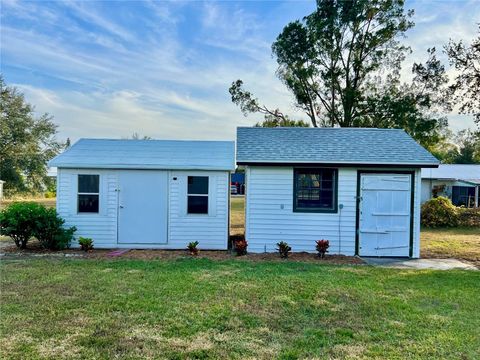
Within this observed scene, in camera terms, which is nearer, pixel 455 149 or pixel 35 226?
pixel 35 226

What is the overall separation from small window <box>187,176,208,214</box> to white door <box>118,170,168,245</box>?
65cm

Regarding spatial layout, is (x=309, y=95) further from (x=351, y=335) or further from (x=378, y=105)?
(x=351, y=335)

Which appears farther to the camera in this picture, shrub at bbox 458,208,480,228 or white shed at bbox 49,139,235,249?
shrub at bbox 458,208,480,228

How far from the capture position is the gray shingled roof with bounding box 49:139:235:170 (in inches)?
365

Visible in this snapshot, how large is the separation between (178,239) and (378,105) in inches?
579

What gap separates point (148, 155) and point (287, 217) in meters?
4.21

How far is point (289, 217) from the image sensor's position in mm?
9273

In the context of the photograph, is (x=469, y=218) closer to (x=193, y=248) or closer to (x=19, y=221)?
(x=193, y=248)

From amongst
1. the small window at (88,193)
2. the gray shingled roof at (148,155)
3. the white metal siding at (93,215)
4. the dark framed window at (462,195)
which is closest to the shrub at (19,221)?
the white metal siding at (93,215)

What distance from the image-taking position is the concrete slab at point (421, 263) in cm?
797

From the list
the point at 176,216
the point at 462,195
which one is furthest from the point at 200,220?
the point at 462,195

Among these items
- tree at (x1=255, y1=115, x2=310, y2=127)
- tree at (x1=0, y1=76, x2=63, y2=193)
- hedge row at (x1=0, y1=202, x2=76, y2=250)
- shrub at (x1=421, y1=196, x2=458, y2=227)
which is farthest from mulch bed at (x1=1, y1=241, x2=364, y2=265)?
tree at (x1=0, y1=76, x2=63, y2=193)

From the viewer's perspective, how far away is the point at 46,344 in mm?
3646

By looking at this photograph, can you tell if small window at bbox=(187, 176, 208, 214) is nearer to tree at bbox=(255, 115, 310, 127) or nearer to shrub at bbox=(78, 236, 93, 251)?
shrub at bbox=(78, 236, 93, 251)
